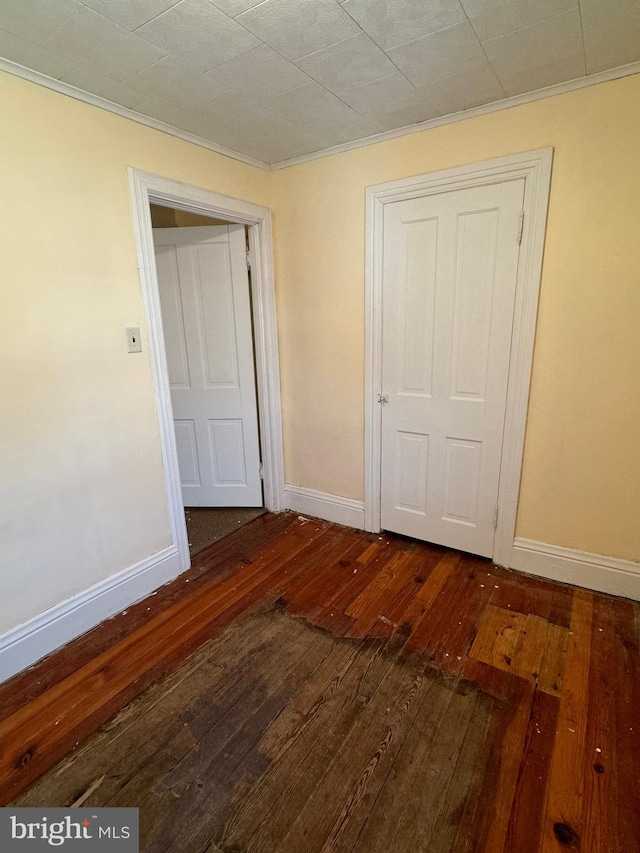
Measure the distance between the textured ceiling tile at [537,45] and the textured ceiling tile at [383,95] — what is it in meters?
0.35

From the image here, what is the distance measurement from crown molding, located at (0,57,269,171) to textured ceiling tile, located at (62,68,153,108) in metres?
0.02

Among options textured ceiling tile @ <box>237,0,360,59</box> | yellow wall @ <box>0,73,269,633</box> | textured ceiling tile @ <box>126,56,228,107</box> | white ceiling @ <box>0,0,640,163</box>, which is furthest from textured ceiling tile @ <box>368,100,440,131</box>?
yellow wall @ <box>0,73,269,633</box>

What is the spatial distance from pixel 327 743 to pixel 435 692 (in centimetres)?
47

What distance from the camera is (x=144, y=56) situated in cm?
153

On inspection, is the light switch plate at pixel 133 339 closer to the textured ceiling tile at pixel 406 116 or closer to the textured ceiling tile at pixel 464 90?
the textured ceiling tile at pixel 406 116

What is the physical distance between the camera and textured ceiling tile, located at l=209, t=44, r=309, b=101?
1554 millimetres

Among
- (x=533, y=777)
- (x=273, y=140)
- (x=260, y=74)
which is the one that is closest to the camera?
(x=533, y=777)

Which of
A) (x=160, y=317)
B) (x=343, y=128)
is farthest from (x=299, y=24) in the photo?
(x=160, y=317)

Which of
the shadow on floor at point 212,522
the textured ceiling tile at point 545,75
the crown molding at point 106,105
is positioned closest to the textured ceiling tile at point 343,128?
the crown molding at point 106,105

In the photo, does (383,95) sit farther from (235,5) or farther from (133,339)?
(133,339)

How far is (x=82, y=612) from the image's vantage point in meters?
1.97

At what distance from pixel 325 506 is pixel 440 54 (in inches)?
99.1

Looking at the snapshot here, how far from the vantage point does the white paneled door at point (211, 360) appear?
2.80 metres

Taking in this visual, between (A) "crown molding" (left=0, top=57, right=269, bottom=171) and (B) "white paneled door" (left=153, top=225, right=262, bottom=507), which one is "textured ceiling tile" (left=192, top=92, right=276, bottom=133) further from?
(B) "white paneled door" (left=153, top=225, right=262, bottom=507)
